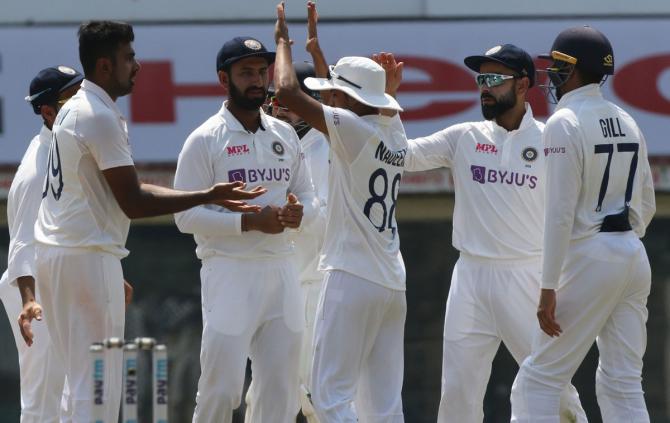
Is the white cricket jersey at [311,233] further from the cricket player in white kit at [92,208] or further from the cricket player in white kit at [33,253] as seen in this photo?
the cricket player in white kit at [92,208]

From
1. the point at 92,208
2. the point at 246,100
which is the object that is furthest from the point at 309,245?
the point at 92,208

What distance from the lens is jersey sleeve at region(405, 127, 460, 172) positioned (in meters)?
8.29

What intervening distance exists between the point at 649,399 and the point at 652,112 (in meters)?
2.34

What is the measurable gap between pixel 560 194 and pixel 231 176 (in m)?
1.64

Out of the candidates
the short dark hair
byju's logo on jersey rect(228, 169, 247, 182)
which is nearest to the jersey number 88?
byju's logo on jersey rect(228, 169, 247, 182)

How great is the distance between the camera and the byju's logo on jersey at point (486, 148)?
324 inches

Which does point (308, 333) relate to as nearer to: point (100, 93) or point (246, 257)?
point (246, 257)

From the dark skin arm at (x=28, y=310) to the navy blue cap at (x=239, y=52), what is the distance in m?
1.51

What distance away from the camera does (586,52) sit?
291 inches

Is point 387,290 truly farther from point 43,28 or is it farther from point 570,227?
point 43,28

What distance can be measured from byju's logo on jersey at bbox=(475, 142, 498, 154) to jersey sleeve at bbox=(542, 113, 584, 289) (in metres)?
1.06

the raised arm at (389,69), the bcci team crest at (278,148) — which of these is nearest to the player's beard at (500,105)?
the raised arm at (389,69)

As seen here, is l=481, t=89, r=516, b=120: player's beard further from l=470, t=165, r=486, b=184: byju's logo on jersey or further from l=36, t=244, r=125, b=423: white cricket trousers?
l=36, t=244, r=125, b=423: white cricket trousers

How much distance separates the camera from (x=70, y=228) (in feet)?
22.5
